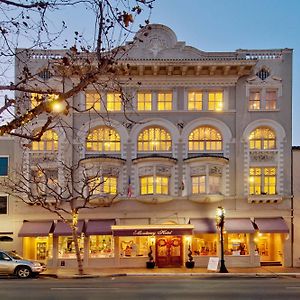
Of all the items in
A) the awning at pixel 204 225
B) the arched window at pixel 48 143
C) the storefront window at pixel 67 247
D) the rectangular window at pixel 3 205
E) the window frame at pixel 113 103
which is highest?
the window frame at pixel 113 103

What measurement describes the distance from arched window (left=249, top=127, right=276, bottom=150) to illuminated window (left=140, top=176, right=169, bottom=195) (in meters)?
6.04

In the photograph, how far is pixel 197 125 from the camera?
33.7m

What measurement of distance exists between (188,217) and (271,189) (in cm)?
563

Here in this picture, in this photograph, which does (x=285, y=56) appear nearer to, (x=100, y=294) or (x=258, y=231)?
(x=258, y=231)

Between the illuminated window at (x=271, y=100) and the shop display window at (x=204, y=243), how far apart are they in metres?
9.06

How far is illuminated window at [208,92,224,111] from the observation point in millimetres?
34031

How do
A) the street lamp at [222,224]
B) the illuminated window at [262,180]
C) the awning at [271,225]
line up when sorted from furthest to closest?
1. the illuminated window at [262,180]
2. the awning at [271,225]
3. the street lamp at [222,224]

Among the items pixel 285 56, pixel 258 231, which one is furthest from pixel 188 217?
pixel 285 56

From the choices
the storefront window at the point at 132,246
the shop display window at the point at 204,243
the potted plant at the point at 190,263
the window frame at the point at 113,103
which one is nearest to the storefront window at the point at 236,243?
the shop display window at the point at 204,243

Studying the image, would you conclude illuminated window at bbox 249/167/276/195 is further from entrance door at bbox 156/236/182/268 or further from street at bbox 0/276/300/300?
street at bbox 0/276/300/300

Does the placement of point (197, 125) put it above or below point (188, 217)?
above

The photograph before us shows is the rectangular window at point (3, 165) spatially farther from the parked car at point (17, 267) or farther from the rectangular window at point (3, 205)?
the parked car at point (17, 267)

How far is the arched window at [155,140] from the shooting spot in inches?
1331

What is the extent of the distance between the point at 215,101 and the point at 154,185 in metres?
6.81
